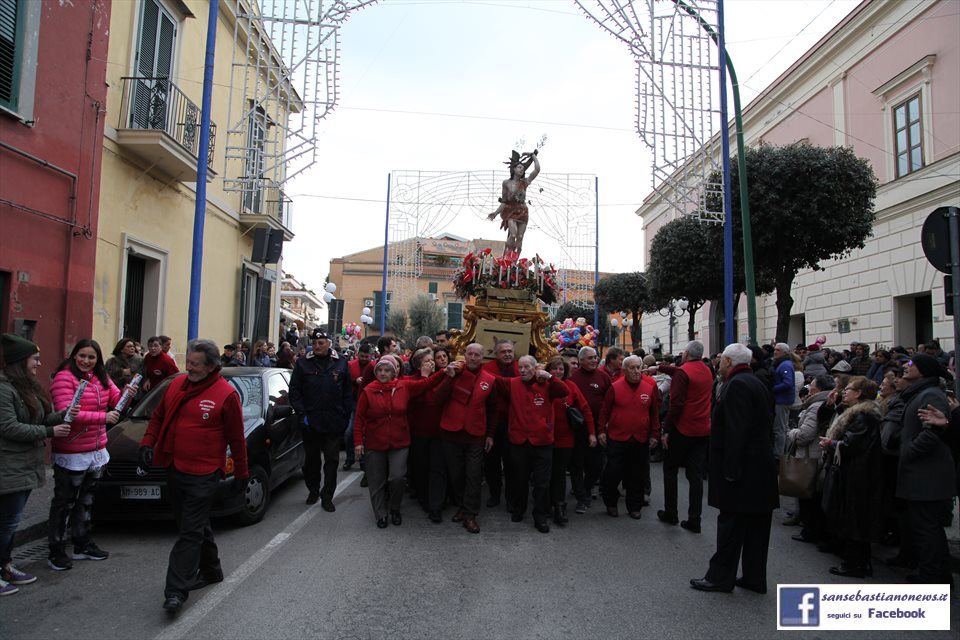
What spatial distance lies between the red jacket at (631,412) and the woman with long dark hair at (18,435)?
Answer: 5.14m

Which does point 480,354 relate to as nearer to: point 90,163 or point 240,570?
point 240,570

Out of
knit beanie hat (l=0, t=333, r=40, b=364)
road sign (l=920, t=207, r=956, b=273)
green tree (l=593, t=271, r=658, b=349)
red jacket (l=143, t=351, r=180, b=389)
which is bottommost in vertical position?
red jacket (l=143, t=351, r=180, b=389)

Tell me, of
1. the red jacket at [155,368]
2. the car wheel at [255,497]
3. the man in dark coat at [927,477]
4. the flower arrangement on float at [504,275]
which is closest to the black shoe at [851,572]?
the man in dark coat at [927,477]

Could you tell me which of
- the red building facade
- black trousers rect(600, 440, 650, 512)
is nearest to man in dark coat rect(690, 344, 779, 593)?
black trousers rect(600, 440, 650, 512)

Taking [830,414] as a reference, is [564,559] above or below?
below

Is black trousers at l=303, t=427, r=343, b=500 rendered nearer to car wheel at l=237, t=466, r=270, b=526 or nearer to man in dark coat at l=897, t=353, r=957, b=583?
car wheel at l=237, t=466, r=270, b=526

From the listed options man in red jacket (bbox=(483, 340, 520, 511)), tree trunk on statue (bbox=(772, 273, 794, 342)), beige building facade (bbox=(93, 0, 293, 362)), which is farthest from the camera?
tree trunk on statue (bbox=(772, 273, 794, 342))

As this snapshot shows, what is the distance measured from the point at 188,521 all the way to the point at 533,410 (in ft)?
11.2

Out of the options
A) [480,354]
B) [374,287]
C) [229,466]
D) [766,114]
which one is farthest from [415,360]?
[374,287]

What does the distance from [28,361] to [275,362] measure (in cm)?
955

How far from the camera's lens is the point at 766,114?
25.4 meters

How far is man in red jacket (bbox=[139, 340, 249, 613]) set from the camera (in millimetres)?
4344

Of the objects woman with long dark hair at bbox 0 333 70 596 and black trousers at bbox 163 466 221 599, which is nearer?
black trousers at bbox 163 466 221 599

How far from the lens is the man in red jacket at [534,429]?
657cm
